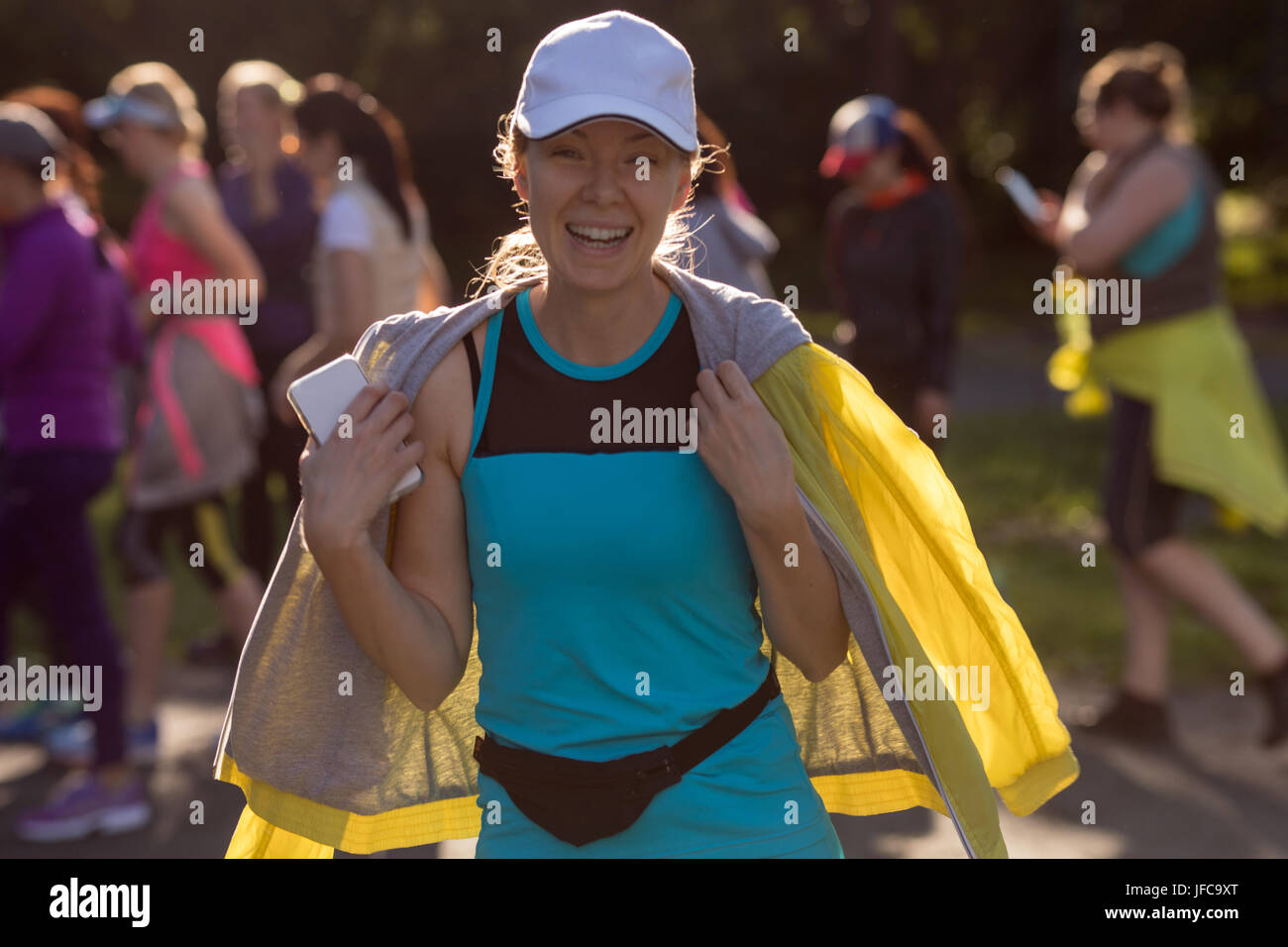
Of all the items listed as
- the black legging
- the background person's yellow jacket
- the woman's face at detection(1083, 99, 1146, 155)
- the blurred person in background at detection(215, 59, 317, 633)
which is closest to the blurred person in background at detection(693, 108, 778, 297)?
the woman's face at detection(1083, 99, 1146, 155)

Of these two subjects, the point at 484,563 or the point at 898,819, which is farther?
the point at 898,819

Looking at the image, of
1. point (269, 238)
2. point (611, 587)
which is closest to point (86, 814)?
point (269, 238)

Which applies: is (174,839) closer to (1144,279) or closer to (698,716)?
(698,716)

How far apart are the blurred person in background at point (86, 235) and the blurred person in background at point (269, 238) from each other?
57 cm

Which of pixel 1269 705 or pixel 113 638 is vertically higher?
pixel 113 638

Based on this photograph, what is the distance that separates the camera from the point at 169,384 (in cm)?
564

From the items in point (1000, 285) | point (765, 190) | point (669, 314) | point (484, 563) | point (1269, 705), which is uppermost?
point (765, 190)

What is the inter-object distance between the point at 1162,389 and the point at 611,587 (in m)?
3.81

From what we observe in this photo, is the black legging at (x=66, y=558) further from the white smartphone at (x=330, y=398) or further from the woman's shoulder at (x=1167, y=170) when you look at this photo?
the woman's shoulder at (x=1167, y=170)

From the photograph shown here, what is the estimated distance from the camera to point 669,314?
231 cm

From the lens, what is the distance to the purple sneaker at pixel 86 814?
4.78 meters

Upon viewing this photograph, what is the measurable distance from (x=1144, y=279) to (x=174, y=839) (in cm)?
394

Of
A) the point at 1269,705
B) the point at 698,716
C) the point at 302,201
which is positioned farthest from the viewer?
the point at 302,201
